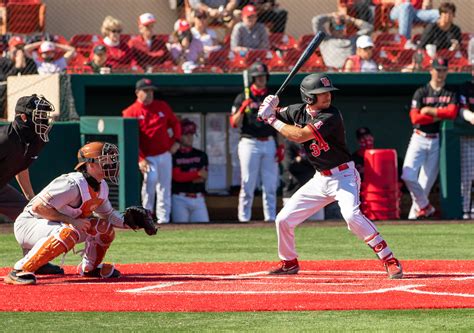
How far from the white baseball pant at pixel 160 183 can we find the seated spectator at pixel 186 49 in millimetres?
1652

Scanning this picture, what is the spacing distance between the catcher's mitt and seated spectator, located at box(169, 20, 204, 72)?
6791 mm

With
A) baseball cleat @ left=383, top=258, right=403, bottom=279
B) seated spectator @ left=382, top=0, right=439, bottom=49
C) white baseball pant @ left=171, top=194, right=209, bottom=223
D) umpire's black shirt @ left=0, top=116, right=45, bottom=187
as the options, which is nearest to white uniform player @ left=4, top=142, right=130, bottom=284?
umpire's black shirt @ left=0, top=116, right=45, bottom=187

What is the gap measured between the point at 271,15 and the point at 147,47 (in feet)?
7.06

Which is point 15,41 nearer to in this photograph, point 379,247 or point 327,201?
point 327,201

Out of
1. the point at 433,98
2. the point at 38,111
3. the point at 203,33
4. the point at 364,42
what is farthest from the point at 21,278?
the point at 203,33

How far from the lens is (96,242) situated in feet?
26.1

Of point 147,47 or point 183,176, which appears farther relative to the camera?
point 147,47

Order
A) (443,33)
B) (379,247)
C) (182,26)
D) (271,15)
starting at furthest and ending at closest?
(271,15), (443,33), (182,26), (379,247)

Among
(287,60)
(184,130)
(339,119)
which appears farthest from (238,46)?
(339,119)

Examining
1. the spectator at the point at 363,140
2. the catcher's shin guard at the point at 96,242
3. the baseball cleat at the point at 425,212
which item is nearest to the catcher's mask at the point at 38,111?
the catcher's shin guard at the point at 96,242

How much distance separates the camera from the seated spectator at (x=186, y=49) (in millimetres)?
14594

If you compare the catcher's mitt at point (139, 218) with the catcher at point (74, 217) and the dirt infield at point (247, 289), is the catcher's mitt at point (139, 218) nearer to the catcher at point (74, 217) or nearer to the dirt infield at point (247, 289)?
the catcher at point (74, 217)

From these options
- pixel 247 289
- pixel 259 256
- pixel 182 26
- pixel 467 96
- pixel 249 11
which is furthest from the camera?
pixel 182 26

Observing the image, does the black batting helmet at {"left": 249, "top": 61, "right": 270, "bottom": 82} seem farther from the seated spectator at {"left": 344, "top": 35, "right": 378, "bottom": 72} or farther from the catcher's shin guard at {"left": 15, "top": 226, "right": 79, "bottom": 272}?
the catcher's shin guard at {"left": 15, "top": 226, "right": 79, "bottom": 272}
